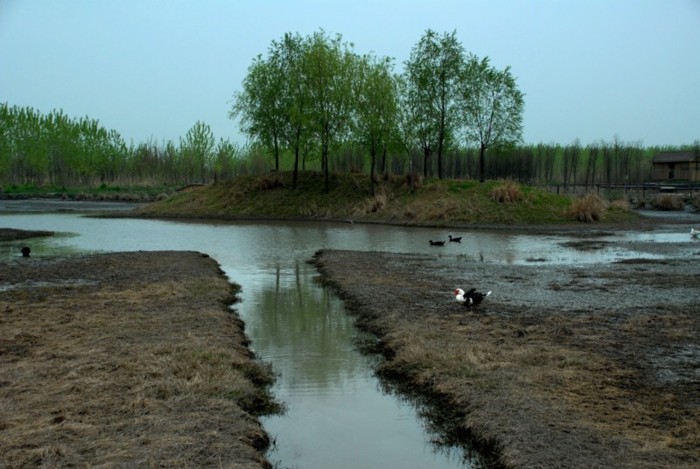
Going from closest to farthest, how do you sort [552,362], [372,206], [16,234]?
[552,362] < [16,234] < [372,206]

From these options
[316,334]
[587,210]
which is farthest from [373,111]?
Result: [316,334]

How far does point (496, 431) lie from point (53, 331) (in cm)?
848

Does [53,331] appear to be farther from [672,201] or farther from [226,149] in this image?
[226,149]

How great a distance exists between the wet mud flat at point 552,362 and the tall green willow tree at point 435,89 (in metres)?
40.2

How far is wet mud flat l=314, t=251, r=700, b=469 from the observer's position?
7.74 m

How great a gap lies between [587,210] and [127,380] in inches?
1682

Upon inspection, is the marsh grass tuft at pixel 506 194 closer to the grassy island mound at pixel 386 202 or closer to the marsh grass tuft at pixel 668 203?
the grassy island mound at pixel 386 202

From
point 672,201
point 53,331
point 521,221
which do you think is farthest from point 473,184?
point 53,331

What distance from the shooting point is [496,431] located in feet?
26.9

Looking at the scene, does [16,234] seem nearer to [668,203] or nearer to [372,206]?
[372,206]

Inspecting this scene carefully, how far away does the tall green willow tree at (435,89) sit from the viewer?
192 feet

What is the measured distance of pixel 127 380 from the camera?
9.55 metres

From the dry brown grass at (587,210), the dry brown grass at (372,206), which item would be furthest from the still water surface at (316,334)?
the dry brown grass at (372,206)

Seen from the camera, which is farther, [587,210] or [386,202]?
[386,202]
